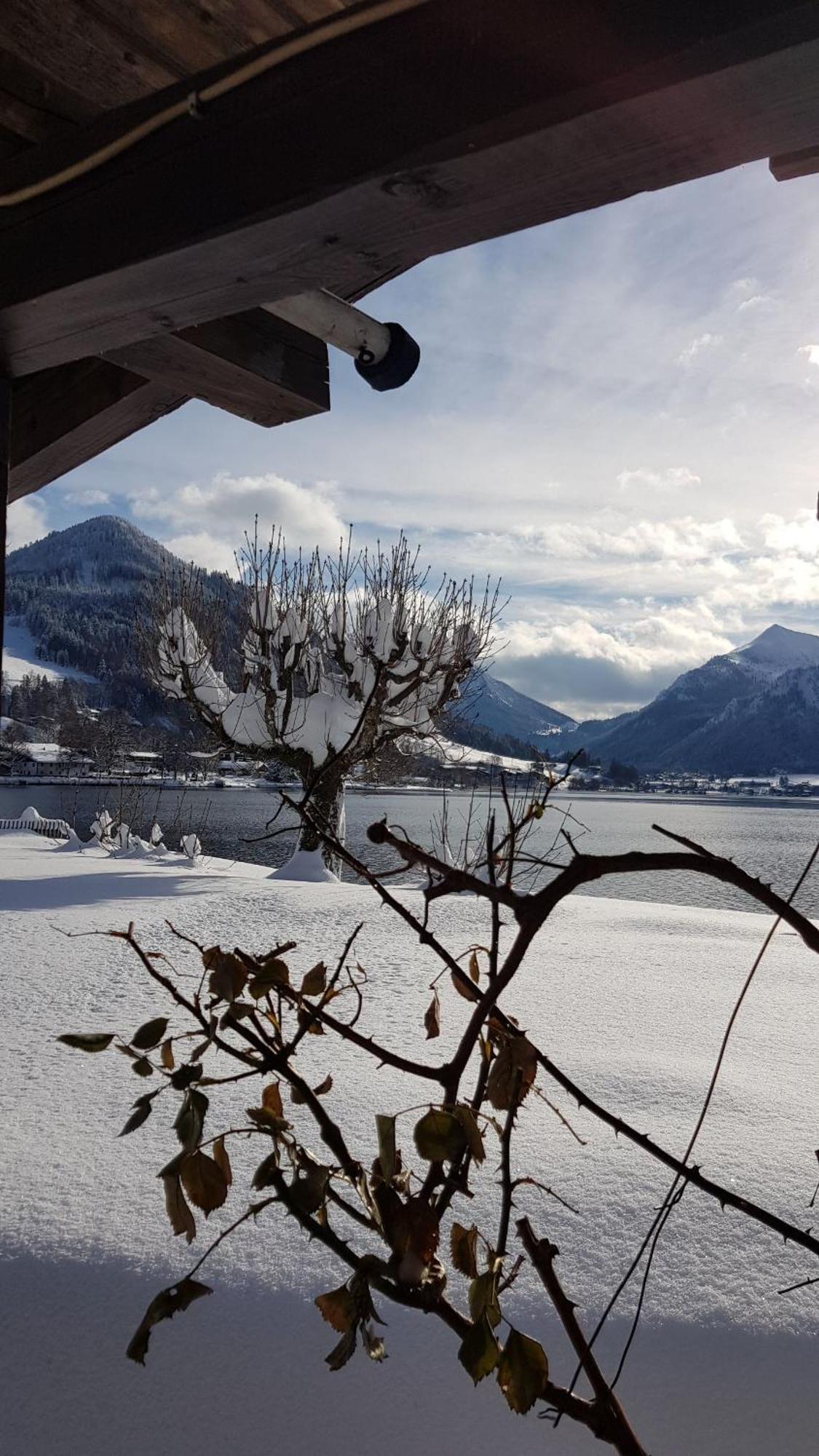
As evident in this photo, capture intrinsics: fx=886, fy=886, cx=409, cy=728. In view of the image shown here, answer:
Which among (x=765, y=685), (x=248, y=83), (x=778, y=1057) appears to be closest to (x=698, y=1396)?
(x=778, y=1057)

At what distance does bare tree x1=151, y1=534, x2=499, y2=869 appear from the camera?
39.2 ft

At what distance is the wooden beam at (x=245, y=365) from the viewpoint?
1843mm

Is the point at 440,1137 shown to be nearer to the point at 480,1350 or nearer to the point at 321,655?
the point at 480,1350

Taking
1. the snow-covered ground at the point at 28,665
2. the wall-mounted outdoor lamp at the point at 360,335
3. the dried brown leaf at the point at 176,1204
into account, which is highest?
the snow-covered ground at the point at 28,665

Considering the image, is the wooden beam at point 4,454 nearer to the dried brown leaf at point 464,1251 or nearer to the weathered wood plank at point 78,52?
the weathered wood plank at point 78,52

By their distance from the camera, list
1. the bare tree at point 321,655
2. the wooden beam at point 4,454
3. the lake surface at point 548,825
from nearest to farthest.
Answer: the wooden beam at point 4,454 → the bare tree at point 321,655 → the lake surface at point 548,825

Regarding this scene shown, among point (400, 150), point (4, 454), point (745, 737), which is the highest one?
point (745, 737)

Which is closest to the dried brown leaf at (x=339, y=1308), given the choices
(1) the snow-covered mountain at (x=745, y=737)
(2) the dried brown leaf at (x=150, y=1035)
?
(2) the dried brown leaf at (x=150, y=1035)

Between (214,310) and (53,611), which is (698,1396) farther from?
(53,611)

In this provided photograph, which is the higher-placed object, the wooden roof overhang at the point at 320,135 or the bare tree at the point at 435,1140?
the wooden roof overhang at the point at 320,135

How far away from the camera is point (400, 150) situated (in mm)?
1137

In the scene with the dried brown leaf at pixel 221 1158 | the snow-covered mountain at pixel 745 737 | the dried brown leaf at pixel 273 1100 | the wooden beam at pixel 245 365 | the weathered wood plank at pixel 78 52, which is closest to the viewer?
the dried brown leaf at pixel 221 1158

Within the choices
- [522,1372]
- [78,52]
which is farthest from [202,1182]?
[78,52]

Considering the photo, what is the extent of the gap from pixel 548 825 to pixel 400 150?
3633 centimetres
